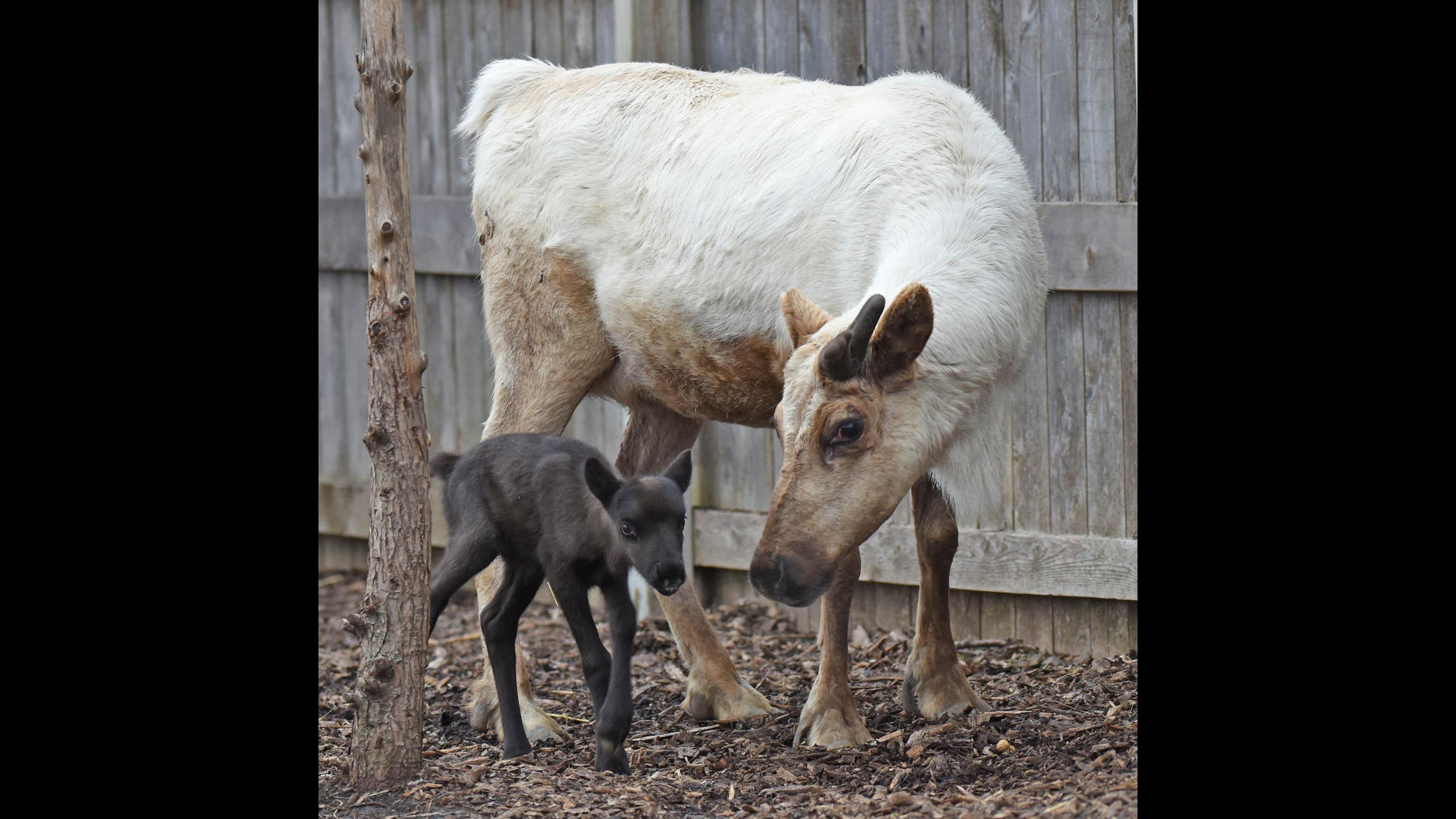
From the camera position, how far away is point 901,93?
5031 millimetres

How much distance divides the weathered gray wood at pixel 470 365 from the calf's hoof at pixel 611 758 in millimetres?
3154

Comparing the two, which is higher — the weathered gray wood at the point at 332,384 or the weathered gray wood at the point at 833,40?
the weathered gray wood at the point at 833,40

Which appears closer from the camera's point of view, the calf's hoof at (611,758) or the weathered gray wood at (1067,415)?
the calf's hoof at (611,758)

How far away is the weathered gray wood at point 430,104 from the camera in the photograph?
7348 millimetres

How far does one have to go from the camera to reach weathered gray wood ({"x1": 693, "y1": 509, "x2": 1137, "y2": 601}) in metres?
5.87

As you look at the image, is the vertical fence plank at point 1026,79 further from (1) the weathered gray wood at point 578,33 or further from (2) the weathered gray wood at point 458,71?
(2) the weathered gray wood at point 458,71

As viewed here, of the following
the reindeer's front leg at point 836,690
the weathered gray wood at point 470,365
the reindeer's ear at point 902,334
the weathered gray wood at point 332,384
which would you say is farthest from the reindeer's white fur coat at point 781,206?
the weathered gray wood at point 332,384

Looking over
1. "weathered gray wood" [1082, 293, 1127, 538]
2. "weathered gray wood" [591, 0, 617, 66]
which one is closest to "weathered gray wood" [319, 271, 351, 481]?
"weathered gray wood" [591, 0, 617, 66]

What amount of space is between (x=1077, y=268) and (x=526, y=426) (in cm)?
228

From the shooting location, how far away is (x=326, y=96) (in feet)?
25.3

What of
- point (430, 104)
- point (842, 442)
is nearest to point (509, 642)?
point (842, 442)

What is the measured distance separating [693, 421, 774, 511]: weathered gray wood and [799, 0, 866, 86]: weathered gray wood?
5.37 ft

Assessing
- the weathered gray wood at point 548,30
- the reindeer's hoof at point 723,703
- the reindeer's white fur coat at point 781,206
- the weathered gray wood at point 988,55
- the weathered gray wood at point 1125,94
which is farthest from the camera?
the weathered gray wood at point 548,30

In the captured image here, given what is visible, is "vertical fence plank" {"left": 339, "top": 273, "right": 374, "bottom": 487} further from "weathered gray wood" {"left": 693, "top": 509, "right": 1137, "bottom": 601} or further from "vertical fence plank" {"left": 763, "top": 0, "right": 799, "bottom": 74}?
"vertical fence plank" {"left": 763, "top": 0, "right": 799, "bottom": 74}
